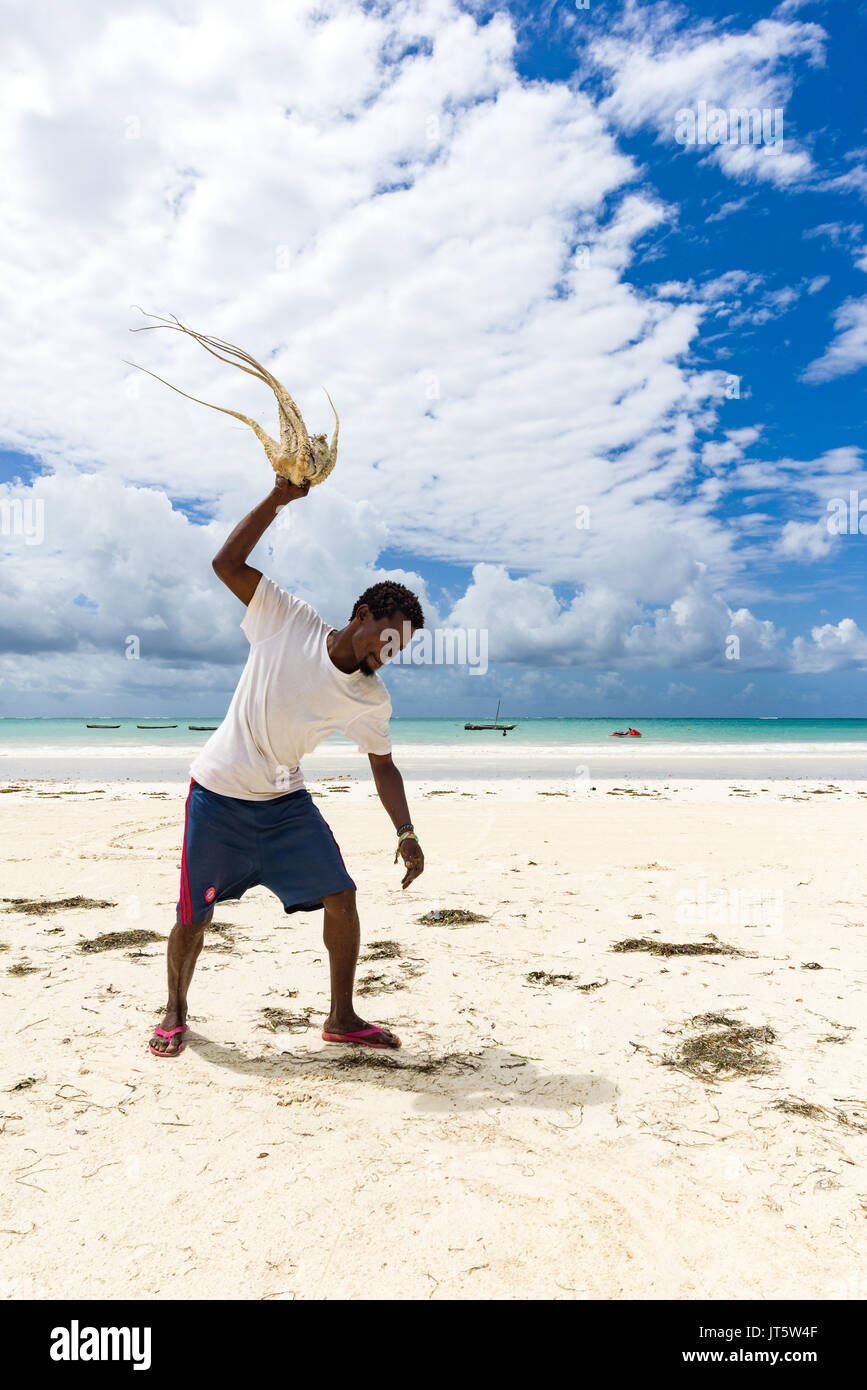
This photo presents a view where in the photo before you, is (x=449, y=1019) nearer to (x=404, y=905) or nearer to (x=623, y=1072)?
(x=623, y=1072)

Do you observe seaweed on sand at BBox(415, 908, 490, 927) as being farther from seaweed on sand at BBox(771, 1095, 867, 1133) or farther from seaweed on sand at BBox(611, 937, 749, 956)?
seaweed on sand at BBox(771, 1095, 867, 1133)

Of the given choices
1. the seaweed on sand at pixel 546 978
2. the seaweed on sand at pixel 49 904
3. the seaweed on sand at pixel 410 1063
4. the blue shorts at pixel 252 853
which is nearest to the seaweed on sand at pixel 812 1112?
the seaweed on sand at pixel 410 1063

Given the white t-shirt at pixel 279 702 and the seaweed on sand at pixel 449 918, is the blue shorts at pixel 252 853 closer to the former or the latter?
the white t-shirt at pixel 279 702

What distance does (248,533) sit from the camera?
338cm

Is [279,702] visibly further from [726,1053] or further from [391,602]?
[726,1053]

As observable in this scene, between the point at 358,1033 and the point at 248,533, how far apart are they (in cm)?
242

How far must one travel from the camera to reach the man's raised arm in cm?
337

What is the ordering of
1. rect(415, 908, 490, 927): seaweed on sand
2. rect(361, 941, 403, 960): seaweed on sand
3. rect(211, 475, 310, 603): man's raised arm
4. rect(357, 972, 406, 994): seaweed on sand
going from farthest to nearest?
rect(415, 908, 490, 927): seaweed on sand < rect(361, 941, 403, 960): seaweed on sand < rect(357, 972, 406, 994): seaweed on sand < rect(211, 475, 310, 603): man's raised arm

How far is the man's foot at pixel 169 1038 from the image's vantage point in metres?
3.52

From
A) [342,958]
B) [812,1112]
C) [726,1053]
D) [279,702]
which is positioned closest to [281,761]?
[279,702]
